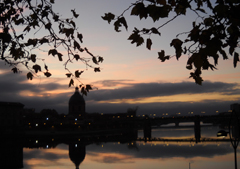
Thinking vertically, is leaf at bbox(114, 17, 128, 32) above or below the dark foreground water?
above

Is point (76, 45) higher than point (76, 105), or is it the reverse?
point (76, 45)

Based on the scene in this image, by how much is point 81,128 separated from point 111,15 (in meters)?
130

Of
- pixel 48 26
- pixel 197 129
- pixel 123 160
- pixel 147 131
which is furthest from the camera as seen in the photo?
pixel 147 131

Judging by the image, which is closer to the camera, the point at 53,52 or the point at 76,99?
the point at 53,52

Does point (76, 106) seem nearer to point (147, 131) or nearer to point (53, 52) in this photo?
point (147, 131)

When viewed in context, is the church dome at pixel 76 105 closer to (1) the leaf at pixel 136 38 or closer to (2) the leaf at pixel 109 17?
(2) the leaf at pixel 109 17

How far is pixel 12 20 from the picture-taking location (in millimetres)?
7539

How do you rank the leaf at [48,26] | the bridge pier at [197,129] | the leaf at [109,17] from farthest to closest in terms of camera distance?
the bridge pier at [197,129], the leaf at [48,26], the leaf at [109,17]

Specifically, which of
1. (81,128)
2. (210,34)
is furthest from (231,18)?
(81,128)

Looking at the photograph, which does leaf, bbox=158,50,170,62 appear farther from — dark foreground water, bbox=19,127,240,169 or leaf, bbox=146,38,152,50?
dark foreground water, bbox=19,127,240,169

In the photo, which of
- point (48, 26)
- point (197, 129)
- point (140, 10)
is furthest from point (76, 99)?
point (140, 10)

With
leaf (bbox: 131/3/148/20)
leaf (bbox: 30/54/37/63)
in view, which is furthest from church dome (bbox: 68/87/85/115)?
leaf (bbox: 131/3/148/20)

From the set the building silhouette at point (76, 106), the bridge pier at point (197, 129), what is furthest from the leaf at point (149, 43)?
the building silhouette at point (76, 106)

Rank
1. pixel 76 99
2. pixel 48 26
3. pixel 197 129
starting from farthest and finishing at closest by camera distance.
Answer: pixel 76 99, pixel 197 129, pixel 48 26
